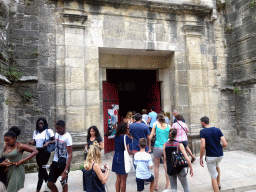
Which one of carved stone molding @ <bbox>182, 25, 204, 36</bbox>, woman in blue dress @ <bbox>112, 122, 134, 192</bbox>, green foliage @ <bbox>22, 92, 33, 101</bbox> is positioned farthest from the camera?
carved stone molding @ <bbox>182, 25, 204, 36</bbox>

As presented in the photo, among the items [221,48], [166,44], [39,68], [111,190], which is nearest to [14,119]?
[39,68]

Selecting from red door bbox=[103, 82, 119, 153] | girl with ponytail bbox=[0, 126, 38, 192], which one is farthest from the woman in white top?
red door bbox=[103, 82, 119, 153]

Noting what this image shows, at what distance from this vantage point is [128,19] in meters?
5.90

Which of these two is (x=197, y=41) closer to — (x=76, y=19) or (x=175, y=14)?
(x=175, y=14)

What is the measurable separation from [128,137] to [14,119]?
137 inches

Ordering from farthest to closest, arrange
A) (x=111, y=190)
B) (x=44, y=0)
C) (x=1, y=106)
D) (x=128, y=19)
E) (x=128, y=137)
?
(x=128, y=19), (x=44, y=0), (x=1, y=106), (x=111, y=190), (x=128, y=137)

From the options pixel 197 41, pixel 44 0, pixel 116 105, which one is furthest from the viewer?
pixel 116 105

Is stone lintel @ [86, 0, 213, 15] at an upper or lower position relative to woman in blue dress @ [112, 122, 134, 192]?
upper

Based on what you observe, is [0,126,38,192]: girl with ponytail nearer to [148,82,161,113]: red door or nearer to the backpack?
the backpack

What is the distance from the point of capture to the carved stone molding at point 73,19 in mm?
5278

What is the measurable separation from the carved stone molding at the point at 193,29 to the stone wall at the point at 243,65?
Result: 1.31 metres

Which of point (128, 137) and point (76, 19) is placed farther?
point (76, 19)

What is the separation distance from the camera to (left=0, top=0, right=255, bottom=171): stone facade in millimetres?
5113

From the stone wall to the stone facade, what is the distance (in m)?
0.03
